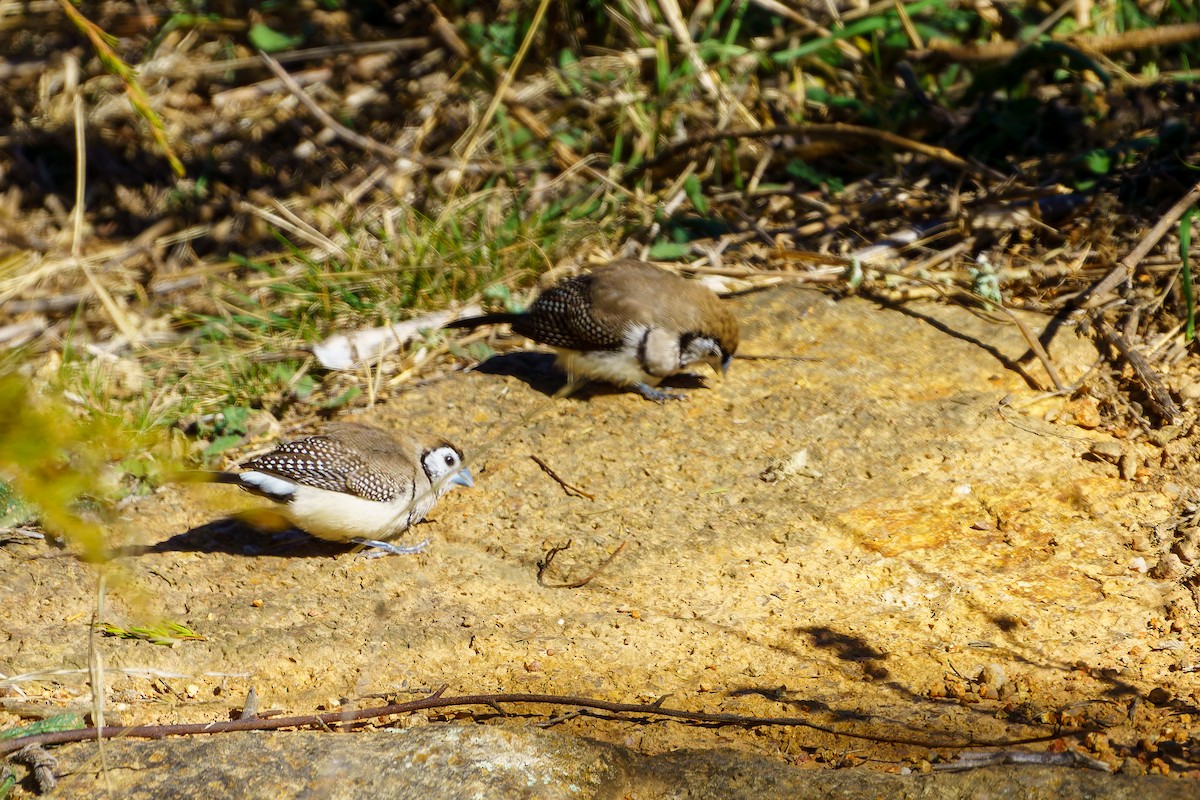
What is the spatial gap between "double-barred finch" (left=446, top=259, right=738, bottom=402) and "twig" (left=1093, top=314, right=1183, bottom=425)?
5.74 ft

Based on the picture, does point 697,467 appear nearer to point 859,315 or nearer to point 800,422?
point 800,422

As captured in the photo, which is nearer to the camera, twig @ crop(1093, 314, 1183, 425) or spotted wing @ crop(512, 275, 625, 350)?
twig @ crop(1093, 314, 1183, 425)

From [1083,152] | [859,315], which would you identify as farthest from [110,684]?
[1083,152]

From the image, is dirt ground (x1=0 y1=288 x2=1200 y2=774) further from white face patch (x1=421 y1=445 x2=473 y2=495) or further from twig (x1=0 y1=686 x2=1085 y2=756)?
white face patch (x1=421 y1=445 x2=473 y2=495)

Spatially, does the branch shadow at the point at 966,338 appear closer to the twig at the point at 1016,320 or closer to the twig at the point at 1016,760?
the twig at the point at 1016,320

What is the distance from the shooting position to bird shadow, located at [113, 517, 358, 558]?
4.62m

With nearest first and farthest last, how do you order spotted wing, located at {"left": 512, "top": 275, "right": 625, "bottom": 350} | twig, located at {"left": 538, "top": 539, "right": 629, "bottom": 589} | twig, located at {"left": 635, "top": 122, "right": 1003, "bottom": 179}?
twig, located at {"left": 538, "top": 539, "right": 629, "bottom": 589} < spotted wing, located at {"left": 512, "top": 275, "right": 625, "bottom": 350} < twig, located at {"left": 635, "top": 122, "right": 1003, "bottom": 179}

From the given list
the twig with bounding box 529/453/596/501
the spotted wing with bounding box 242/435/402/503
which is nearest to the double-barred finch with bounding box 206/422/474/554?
the spotted wing with bounding box 242/435/402/503

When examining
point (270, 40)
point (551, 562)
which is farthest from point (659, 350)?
point (270, 40)

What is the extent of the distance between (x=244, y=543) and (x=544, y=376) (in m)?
1.84

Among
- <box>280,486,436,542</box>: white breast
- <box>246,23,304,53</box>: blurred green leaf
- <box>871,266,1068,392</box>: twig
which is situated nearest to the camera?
<box>280,486,436,542</box>: white breast

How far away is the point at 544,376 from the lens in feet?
19.2

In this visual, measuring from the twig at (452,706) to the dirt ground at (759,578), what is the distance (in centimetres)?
3

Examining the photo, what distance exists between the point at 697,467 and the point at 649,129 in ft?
10.7
